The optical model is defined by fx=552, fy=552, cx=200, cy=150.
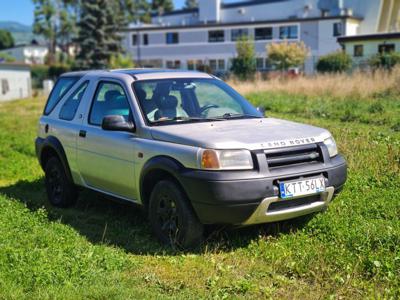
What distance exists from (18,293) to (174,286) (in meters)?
1.23

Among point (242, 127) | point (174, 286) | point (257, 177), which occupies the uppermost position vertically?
point (242, 127)

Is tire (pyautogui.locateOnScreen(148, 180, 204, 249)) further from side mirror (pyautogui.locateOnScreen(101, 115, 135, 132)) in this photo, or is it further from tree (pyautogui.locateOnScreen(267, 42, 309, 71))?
tree (pyautogui.locateOnScreen(267, 42, 309, 71))

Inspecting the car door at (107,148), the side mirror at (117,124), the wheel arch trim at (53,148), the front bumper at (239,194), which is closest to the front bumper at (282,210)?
the front bumper at (239,194)

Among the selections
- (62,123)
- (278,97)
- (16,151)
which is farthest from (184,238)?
(278,97)

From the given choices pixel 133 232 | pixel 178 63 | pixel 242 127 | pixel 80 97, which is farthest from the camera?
pixel 178 63

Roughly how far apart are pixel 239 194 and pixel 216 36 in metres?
57.0

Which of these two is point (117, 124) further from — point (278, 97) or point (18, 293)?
point (278, 97)

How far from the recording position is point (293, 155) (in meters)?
5.20

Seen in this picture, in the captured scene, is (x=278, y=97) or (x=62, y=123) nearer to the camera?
(x=62, y=123)

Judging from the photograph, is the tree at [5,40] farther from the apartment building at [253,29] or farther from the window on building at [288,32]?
the window on building at [288,32]

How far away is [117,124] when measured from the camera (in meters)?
5.84

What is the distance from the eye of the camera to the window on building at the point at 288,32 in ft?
183

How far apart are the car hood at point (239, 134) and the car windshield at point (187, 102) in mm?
235

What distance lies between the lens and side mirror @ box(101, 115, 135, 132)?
583cm
